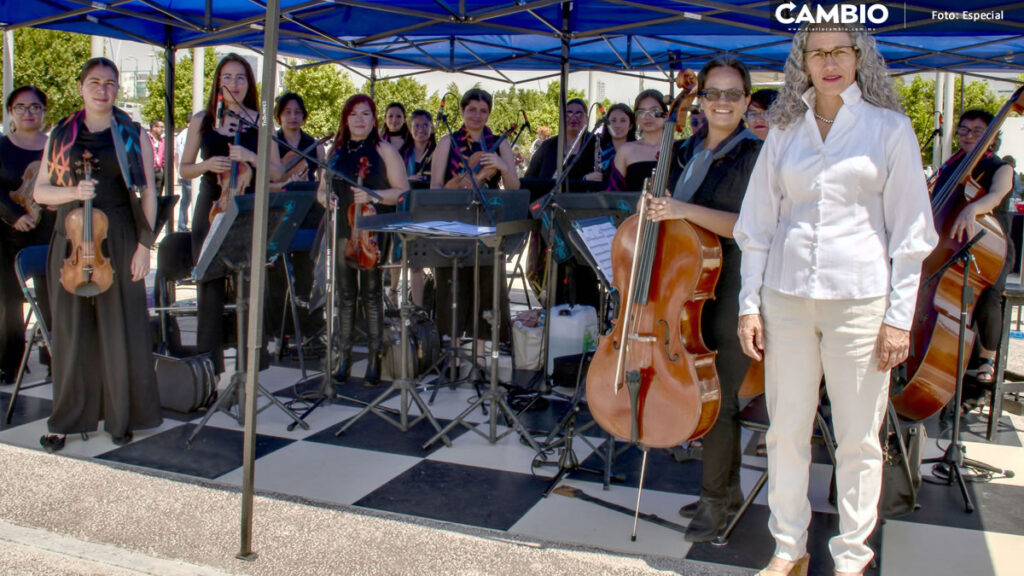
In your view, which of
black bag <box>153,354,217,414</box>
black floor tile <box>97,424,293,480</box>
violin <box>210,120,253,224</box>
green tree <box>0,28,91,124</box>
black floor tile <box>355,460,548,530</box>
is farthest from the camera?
green tree <box>0,28,91,124</box>

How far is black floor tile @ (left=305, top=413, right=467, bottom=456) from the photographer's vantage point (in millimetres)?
3945

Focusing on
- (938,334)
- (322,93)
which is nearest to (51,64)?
(322,93)

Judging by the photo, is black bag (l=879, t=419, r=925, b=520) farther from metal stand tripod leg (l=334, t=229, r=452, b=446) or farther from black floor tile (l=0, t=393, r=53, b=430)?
black floor tile (l=0, t=393, r=53, b=430)

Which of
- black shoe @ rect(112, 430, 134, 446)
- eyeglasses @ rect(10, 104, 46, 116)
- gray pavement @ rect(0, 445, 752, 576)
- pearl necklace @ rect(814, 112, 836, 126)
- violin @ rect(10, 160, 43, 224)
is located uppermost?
eyeglasses @ rect(10, 104, 46, 116)

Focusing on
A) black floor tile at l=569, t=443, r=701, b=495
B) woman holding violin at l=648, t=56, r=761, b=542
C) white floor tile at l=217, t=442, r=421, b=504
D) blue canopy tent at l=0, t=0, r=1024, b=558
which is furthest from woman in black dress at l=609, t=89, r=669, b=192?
white floor tile at l=217, t=442, r=421, b=504

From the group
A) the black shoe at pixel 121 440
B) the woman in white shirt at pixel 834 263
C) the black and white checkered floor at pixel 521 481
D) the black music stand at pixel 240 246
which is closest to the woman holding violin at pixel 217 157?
the black music stand at pixel 240 246

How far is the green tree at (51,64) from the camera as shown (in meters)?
19.8

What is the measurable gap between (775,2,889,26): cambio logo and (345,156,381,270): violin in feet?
8.35

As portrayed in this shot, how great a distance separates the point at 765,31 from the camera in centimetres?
592

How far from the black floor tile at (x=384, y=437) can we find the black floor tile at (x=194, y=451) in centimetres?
23

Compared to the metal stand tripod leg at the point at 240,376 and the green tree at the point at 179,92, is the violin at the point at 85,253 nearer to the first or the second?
the metal stand tripod leg at the point at 240,376

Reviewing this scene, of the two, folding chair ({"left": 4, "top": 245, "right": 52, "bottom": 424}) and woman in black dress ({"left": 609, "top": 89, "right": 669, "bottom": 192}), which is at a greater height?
woman in black dress ({"left": 609, "top": 89, "right": 669, "bottom": 192})

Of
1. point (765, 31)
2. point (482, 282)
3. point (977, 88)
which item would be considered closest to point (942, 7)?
point (765, 31)

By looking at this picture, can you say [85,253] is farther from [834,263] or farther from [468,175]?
[834,263]
